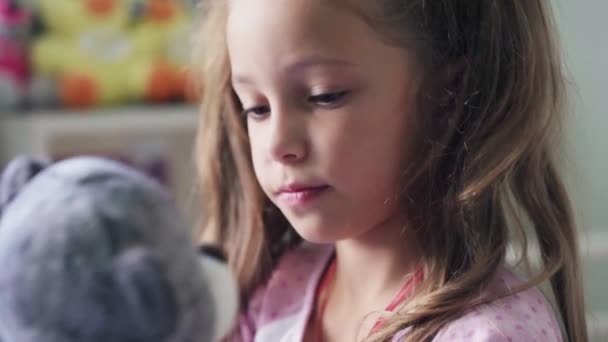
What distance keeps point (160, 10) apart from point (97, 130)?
26 centimetres

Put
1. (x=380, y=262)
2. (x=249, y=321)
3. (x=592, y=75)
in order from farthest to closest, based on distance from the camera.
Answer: (x=592, y=75)
(x=249, y=321)
(x=380, y=262)

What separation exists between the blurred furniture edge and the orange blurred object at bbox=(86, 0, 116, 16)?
18cm

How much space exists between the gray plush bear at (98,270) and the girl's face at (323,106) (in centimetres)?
20

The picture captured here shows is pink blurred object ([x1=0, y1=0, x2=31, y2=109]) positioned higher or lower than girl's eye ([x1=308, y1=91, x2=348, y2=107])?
lower

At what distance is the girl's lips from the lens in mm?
654

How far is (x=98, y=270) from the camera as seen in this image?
0.42 metres

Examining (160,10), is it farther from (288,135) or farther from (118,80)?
(288,135)

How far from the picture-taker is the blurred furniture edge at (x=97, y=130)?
1479mm

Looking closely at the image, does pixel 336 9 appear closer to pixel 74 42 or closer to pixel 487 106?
pixel 487 106

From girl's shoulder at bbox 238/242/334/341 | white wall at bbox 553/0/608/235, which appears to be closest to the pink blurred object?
girl's shoulder at bbox 238/242/334/341

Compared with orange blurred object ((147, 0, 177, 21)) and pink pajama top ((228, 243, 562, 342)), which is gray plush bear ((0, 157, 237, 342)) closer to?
pink pajama top ((228, 243, 562, 342))

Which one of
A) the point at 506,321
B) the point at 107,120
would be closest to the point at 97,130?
the point at 107,120

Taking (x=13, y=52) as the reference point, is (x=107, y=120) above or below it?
below

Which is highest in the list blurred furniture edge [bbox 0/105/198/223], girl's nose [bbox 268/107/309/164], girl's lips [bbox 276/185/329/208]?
girl's nose [bbox 268/107/309/164]
